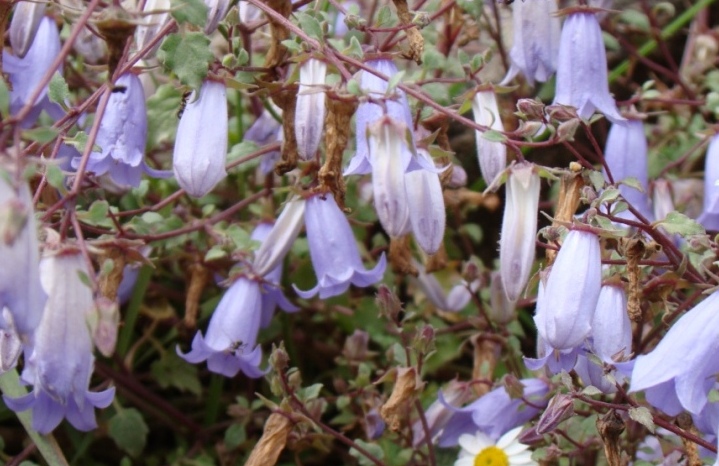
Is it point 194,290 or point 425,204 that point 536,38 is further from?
point 194,290

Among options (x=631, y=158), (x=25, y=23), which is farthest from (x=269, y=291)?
(x=631, y=158)

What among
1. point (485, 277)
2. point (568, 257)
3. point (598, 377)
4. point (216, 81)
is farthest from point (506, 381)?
point (216, 81)

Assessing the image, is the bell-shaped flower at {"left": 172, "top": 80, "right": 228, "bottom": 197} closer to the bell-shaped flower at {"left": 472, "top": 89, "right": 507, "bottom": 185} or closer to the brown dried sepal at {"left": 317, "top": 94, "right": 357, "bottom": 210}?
the brown dried sepal at {"left": 317, "top": 94, "right": 357, "bottom": 210}

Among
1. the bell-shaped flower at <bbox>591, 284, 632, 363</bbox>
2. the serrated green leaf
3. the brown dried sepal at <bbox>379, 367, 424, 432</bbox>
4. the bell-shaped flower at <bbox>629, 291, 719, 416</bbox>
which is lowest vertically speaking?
the brown dried sepal at <bbox>379, 367, 424, 432</bbox>

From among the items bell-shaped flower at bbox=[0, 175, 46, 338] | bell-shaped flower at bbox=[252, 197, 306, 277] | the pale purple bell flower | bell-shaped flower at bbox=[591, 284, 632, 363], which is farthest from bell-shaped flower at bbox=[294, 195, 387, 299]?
bell-shaped flower at bbox=[0, 175, 46, 338]

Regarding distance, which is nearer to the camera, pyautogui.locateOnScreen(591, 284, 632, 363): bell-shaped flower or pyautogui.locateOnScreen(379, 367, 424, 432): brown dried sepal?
pyautogui.locateOnScreen(591, 284, 632, 363): bell-shaped flower

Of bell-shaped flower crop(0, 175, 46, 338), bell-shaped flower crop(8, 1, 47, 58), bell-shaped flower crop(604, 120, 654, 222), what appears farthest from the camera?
bell-shaped flower crop(604, 120, 654, 222)

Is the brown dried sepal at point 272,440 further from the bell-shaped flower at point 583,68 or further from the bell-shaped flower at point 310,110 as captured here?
the bell-shaped flower at point 583,68
